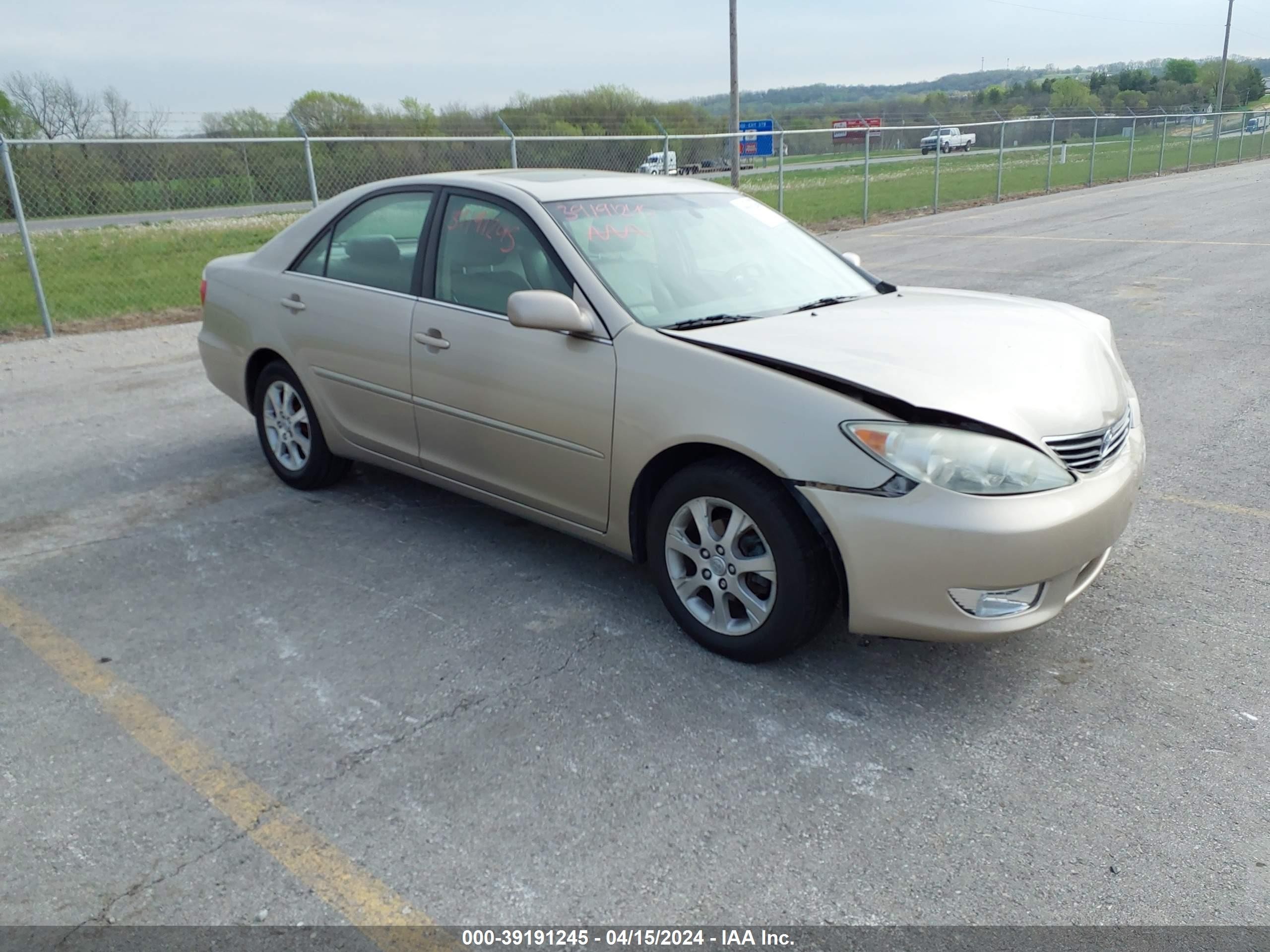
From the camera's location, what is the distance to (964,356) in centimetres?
347

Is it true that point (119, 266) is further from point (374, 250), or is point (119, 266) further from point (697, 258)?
point (697, 258)

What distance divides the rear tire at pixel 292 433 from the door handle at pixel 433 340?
99 cm

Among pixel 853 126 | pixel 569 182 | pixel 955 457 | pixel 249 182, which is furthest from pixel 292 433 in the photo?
pixel 853 126

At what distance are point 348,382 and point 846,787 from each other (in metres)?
3.01

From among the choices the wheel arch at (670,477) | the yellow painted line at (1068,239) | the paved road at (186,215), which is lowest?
the yellow painted line at (1068,239)

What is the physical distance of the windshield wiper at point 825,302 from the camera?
13.4 feet

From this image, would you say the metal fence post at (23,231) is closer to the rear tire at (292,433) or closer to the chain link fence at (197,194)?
the chain link fence at (197,194)

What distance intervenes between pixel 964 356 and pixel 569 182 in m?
1.89

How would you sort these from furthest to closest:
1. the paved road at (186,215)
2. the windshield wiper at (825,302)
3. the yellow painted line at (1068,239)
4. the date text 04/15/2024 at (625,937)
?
the paved road at (186,215), the yellow painted line at (1068,239), the windshield wiper at (825,302), the date text 04/15/2024 at (625,937)

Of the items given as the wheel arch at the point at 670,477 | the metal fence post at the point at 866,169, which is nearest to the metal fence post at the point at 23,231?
the wheel arch at the point at 670,477

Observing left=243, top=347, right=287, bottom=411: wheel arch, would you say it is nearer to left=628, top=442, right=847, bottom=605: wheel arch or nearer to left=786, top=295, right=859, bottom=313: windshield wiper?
left=628, top=442, right=847, bottom=605: wheel arch

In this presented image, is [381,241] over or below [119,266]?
over

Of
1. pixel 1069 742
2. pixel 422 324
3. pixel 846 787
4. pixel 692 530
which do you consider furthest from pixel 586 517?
pixel 1069 742

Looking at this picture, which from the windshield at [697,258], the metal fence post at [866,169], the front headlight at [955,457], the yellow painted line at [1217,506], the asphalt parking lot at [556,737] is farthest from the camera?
the metal fence post at [866,169]
